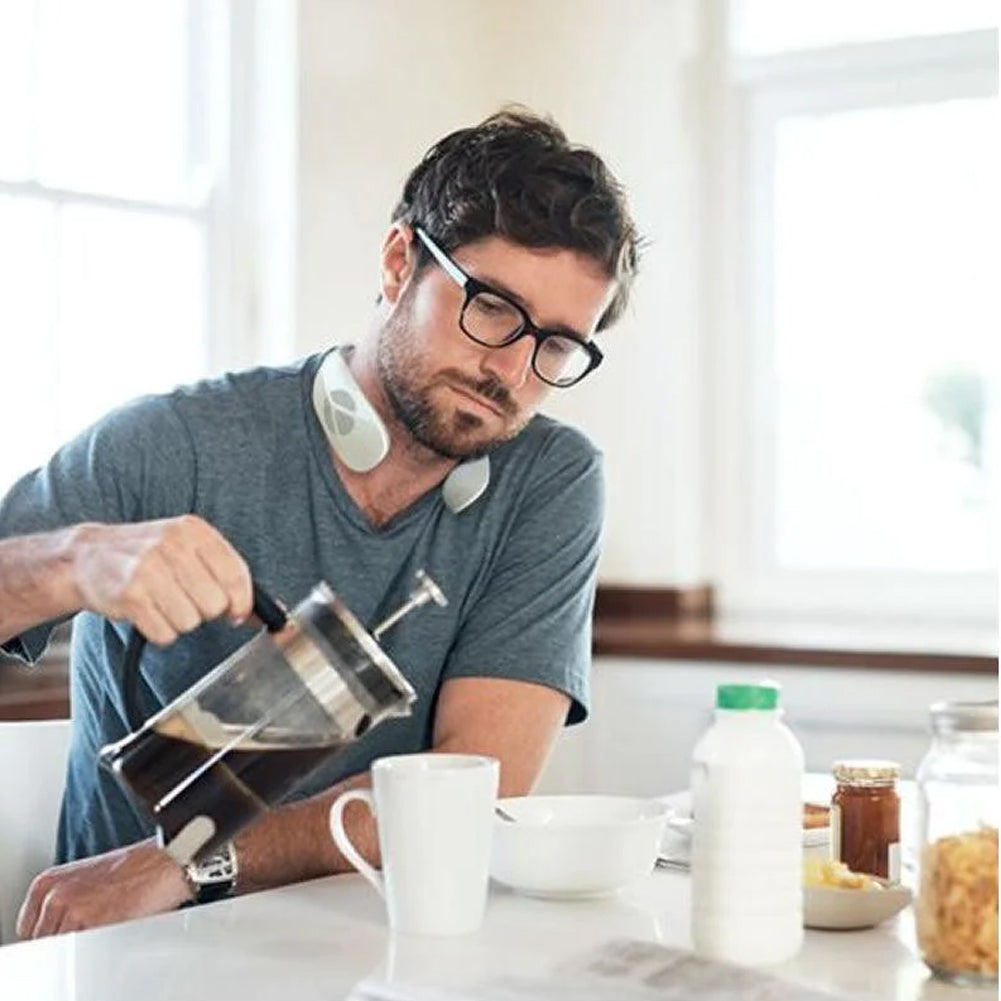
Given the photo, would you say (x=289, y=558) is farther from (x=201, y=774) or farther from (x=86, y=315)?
(x=86, y=315)

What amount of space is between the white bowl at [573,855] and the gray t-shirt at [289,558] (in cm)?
43

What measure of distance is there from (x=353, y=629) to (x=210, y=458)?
675 mm

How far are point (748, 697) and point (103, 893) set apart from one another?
695 millimetres

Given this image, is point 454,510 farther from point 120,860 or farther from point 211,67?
point 211,67

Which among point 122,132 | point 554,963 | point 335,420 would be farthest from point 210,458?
point 122,132

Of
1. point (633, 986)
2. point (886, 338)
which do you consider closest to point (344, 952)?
point (633, 986)

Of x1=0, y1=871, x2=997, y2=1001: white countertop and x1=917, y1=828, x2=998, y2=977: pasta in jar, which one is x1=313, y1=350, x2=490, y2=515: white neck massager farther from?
x1=917, y1=828, x2=998, y2=977: pasta in jar

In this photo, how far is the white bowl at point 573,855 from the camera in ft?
5.05

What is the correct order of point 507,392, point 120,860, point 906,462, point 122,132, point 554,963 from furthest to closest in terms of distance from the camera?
1. point 906,462
2. point 122,132
3. point 507,392
4. point 120,860
5. point 554,963

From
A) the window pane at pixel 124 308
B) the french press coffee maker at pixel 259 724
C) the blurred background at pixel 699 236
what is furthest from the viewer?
the blurred background at pixel 699 236

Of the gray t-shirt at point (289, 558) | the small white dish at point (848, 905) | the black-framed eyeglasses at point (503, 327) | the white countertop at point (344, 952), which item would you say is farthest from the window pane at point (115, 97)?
the small white dish at point (848, 905)

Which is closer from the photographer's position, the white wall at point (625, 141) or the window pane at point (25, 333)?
the window pane at point (25, 333)

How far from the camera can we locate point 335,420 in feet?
6.76

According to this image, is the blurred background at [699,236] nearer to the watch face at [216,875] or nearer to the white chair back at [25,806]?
the white chair back at [25,806]
